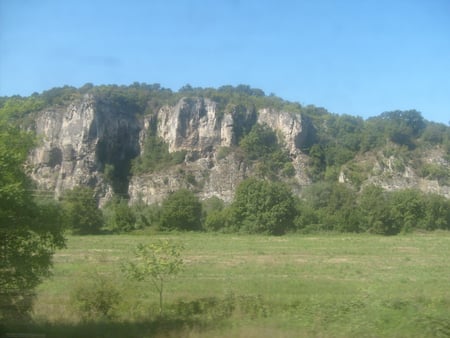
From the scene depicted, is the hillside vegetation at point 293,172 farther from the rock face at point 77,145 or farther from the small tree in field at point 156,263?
the small tree in field at point 156,263

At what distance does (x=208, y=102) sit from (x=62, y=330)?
143 meters

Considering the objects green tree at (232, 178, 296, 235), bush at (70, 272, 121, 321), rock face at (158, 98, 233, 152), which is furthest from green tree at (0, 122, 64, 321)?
rock face at (158, 98, 233, 152)

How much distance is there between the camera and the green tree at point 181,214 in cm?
7712

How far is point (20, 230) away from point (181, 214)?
6651 cm

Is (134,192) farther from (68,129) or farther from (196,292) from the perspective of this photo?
(196,292)

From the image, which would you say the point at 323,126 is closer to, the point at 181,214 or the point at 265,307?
the point at 181,214

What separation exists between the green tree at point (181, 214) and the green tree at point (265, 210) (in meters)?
5.91

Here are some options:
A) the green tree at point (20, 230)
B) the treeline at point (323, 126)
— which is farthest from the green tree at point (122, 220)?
the treeline at point (323, 126)

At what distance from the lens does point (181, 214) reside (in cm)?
7762

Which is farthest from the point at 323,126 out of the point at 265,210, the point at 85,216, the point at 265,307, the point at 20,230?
the point at 20,230

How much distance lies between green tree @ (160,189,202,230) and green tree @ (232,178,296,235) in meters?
5.91

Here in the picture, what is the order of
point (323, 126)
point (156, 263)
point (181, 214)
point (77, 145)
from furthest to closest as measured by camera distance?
Answer: point (323, 126)
point (77, 145)
point (181, 214)
point (156, 263)

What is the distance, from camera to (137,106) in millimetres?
159375

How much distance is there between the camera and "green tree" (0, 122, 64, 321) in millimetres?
11125
